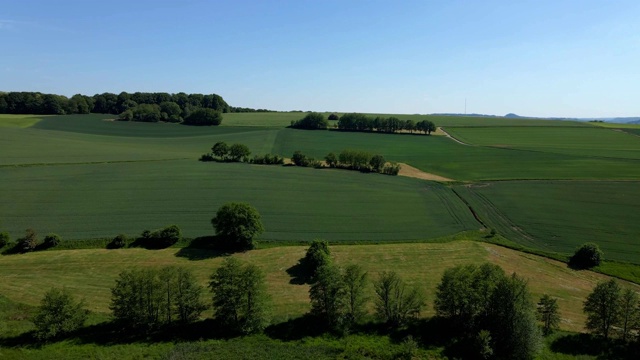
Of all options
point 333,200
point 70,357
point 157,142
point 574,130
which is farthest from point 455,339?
point 574,130

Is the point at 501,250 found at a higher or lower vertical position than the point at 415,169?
lower

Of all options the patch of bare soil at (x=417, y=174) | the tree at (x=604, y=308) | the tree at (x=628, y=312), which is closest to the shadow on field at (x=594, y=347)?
the tree at (x=604, y=308)

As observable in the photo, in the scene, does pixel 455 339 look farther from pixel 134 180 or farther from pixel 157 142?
pixel 157 142

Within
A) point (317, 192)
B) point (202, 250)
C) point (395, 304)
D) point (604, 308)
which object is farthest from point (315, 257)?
point (317, 192)

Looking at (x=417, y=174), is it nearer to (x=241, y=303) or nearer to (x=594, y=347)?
(x=594, y=347)

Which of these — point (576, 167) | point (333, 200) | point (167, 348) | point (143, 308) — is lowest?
point (167, 348)

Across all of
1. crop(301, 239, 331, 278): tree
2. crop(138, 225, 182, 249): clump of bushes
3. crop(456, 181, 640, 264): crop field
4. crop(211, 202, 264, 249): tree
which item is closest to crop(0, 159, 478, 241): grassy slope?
crop(138, 225, 182, 249): clump of bushes

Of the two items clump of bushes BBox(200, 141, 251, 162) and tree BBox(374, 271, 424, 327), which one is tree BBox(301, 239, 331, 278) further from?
clump of bushes BBox(200, 141, 251, 162)

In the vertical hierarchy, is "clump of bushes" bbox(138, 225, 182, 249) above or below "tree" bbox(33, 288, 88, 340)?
above
